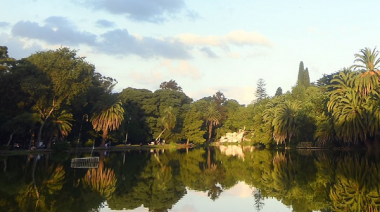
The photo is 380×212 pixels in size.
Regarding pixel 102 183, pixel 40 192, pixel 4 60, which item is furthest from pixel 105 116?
pixel 40 192

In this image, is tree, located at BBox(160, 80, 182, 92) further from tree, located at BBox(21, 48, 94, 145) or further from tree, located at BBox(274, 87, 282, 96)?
tree, located at BBox(21, 48, 94, 145)

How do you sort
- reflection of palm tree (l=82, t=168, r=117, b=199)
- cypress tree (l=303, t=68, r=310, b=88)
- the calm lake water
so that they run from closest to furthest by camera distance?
the calm lake water
reflection of palm tree (l=82, t=168, r=117, b=199)
cypress tree (l=303, t=68, r=310, b=88)

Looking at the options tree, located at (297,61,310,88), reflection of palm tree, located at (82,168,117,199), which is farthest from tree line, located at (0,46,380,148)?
reflection of palm tree, located at (82,168,117,199)

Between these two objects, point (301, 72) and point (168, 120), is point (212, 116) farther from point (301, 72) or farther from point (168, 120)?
point (301, 72)

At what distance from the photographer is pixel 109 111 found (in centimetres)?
5756

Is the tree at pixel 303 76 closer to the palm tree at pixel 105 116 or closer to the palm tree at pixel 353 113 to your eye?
the palm tree at pixel 353 113

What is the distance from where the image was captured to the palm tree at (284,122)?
56562mm

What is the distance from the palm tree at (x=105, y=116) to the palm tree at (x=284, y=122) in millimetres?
24386

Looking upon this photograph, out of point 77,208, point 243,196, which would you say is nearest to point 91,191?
point 77,208

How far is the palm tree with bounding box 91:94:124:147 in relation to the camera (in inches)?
2255

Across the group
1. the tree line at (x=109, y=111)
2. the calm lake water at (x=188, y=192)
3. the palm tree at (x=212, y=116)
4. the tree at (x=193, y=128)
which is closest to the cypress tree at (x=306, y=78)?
the tree line at (x=109, y=111)

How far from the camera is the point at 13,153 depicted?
135 feet

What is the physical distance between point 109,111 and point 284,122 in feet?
88.6

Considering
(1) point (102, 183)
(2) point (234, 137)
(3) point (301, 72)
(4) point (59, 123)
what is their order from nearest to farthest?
1. (1) point (102, 183)
2. (4) point (59, 123)
3. (2) point (234, 137)
4. (3) point (301, 72)
